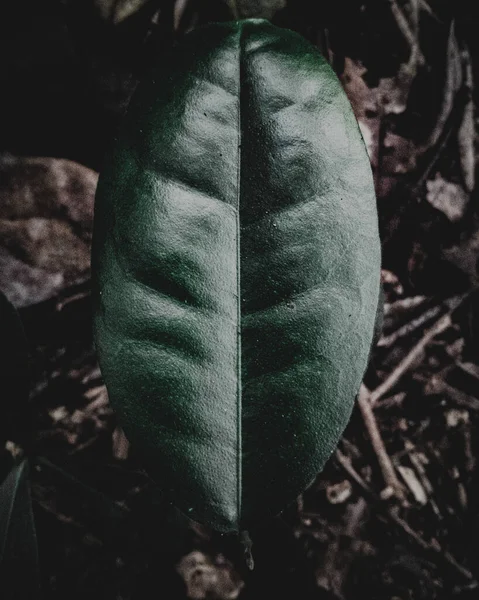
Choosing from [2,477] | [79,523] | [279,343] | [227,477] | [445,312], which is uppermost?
[279,343]

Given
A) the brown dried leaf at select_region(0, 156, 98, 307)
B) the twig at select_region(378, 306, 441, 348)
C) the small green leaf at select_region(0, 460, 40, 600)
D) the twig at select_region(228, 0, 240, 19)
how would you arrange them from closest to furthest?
the small green leaf at select_region(0, 460, 40, 600) < the twig at select_region(228, 0, 240, 19) < the brown dried leaf at select_region(0, 156, 98, 307) < the twig at select_region(378, 306, 441, 348)

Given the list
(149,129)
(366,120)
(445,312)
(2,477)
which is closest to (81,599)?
(2,477)

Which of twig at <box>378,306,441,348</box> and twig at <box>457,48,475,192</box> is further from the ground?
twig at <box>457,48,475,192</box>

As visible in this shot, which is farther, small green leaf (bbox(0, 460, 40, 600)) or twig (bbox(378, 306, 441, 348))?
twig (bbox(378, 306, 441, 348))

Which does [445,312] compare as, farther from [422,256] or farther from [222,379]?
[222,379]

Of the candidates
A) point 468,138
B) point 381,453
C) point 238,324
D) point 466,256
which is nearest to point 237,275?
point 238,324

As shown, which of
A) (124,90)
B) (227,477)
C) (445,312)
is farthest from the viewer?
(445,312)

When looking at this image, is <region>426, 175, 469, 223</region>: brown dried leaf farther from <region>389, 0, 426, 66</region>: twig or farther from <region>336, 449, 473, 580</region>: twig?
<region>336, 449, 473, 580</region>: twig

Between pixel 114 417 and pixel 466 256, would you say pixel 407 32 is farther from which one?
pixel 114 417

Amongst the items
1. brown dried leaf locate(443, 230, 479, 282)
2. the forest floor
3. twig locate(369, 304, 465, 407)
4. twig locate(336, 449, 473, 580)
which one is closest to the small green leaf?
the forest floor

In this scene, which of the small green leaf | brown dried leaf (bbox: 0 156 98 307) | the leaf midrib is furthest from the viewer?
brown dried leaf (bbox: 0 156 98 307)
